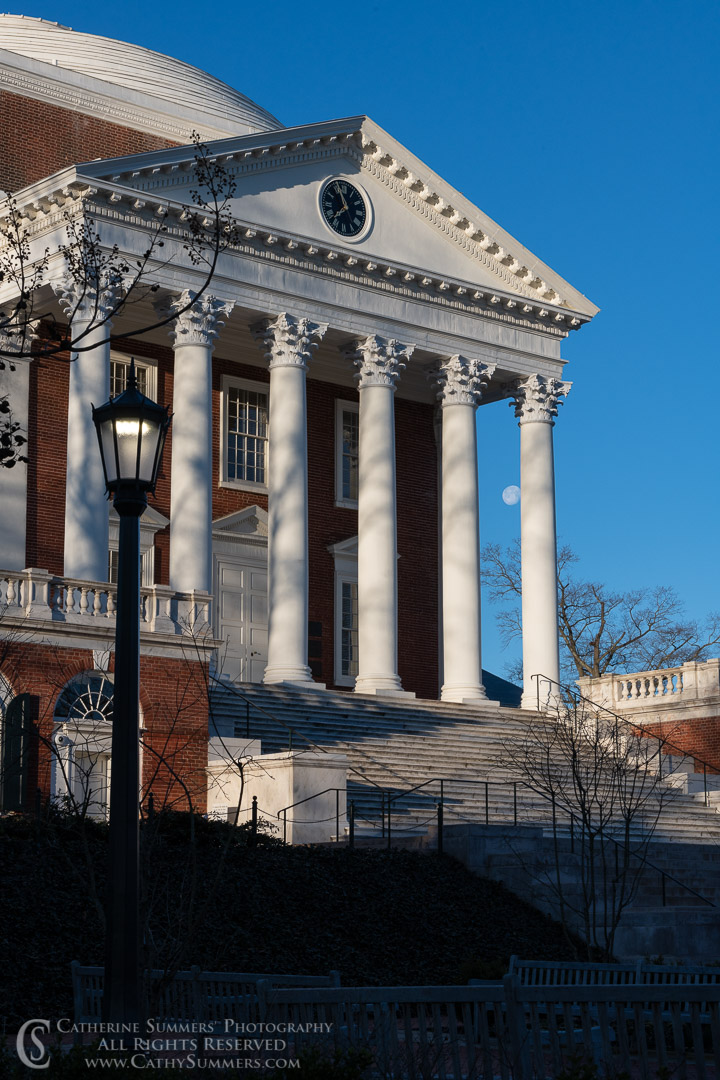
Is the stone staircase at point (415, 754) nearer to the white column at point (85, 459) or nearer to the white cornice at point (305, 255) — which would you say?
the white column at point (85, 459)

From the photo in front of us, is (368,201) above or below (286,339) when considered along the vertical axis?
above

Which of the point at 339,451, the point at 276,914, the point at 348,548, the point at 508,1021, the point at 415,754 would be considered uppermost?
the point at 339,451

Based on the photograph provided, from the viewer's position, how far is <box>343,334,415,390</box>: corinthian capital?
3866cm

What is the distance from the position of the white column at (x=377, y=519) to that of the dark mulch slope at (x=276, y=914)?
12.3m

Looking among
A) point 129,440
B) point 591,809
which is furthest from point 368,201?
point 129,440

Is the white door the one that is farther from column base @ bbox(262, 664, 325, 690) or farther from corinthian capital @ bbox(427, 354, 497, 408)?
corinthian capital @ bbox(427, 354, 497, 408)

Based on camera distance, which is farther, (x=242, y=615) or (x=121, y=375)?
(x=242, y=615)

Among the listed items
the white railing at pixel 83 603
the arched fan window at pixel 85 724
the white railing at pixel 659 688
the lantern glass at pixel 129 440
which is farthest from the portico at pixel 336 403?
the lantern glass at pixel 129 440

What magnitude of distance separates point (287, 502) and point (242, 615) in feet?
16.9

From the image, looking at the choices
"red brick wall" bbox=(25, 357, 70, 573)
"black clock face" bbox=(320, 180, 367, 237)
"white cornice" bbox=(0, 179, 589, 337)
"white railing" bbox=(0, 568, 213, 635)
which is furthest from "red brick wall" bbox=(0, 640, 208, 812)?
"black clock face" bbox=(320, 180, 367, 237)

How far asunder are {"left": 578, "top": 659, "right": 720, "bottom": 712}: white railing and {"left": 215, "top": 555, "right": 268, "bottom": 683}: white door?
839 centimetres

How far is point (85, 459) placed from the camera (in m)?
33.3

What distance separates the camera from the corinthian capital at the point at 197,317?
3544cm

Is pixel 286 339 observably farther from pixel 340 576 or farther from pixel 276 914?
pixel 276 914
